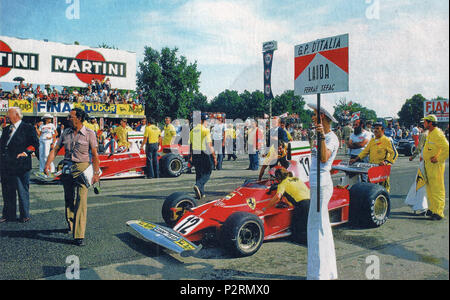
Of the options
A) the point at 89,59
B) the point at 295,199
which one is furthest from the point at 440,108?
the point at 89,59

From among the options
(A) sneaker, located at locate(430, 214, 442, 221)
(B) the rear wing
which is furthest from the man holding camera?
(A) sneaker, located at locate(430, 214, 442, 221)

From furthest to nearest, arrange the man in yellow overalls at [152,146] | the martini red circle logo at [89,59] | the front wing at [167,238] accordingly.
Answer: the martini red circle logo at [89,59] → the man in yellow overalls at [152,146] → the front wing at [167,238]

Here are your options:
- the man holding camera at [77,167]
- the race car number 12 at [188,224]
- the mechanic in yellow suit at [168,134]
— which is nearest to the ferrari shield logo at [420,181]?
the race car number 12 at [188,224]

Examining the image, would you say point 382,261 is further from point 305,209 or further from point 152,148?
point 152,148

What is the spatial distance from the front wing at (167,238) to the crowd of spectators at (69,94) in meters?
23.5

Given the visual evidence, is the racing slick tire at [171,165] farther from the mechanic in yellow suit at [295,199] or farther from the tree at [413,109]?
the mechanic in yellow suit at [295,199]

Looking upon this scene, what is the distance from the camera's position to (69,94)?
27.9 m

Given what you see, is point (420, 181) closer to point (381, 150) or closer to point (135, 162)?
point (381, 150)

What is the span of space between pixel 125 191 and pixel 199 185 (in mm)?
2272

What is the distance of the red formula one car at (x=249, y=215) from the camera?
4.22 metres

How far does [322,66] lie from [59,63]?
28.3m

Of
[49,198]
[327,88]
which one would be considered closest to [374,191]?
[327,88]

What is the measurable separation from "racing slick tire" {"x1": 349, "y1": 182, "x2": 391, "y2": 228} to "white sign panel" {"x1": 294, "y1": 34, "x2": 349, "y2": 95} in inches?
87.6

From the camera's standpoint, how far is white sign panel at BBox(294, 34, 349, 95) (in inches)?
140
